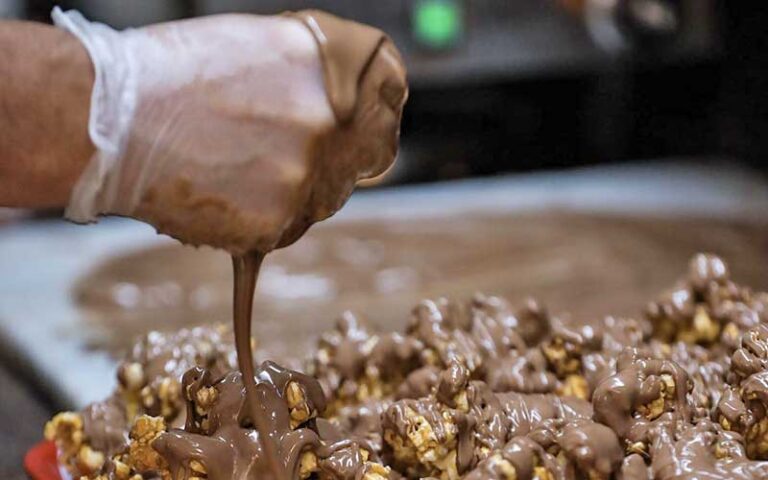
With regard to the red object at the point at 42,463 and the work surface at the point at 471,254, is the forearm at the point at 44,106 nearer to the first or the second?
the red object at the point at 42,463

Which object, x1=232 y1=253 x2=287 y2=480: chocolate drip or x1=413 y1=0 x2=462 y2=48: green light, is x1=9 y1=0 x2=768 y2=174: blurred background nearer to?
x1=413 y1=0 x2=462 y2=48: green light

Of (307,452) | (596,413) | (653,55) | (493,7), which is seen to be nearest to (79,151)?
(307,452)

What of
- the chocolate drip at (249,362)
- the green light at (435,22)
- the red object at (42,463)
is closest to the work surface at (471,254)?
the red object at (42,463)

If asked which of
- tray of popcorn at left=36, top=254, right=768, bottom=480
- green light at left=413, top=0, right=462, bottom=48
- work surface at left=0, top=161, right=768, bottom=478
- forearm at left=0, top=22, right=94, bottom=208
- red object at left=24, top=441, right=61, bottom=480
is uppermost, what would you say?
forearm at left=0, top=22, right=94, bottom=208

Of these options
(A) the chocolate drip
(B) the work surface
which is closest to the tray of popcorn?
(A) the chocolate drip

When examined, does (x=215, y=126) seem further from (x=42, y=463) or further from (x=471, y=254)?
(x=471, y=254)

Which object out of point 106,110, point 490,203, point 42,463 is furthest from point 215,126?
point 490,203
